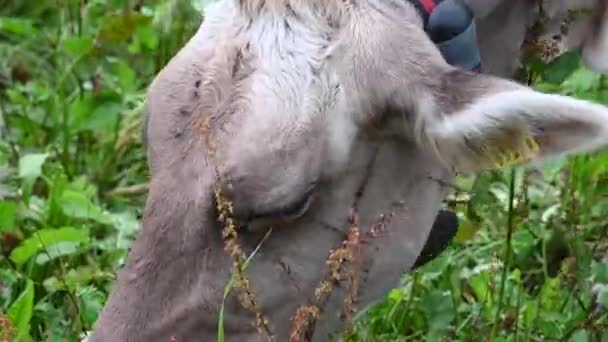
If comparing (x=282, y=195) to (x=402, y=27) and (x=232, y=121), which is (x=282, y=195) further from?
(x=402, y=27)

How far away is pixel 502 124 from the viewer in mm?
3479

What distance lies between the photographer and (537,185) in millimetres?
5891

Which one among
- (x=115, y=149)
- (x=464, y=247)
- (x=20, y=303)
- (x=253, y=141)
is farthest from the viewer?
(x=115, y=149)

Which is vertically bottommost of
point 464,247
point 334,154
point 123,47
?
point 464,247

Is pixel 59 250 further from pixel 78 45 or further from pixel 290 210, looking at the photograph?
pixel 290 210

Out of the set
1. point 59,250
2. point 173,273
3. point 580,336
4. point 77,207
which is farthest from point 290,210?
point 77,207

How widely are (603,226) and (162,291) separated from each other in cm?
198

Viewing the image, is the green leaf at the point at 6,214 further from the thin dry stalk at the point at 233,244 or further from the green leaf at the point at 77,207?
the thin dry stalk at the point at 233,244

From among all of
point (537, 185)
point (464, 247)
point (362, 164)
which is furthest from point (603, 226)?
point (362, 164)

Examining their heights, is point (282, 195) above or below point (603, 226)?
above

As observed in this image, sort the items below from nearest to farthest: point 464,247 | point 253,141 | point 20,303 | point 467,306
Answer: point 253,141 → point 20,303 → point 467,306 → point 464,247

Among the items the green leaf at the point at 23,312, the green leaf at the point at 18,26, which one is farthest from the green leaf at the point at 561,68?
the green leaf at the point at 18,26

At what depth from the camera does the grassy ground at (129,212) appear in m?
4.41

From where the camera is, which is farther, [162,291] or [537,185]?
[537,185]
